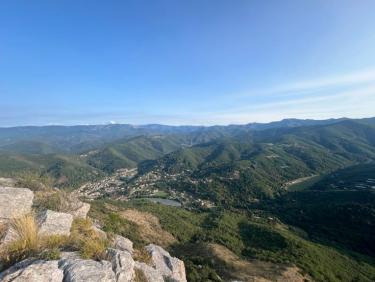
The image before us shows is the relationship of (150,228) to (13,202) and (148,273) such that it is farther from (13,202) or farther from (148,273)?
(148,273)

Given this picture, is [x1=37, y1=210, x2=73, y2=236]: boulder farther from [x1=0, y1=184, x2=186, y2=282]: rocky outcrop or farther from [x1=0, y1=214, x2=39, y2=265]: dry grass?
[x1=0, y1=214, x2=39, y2=265]: dry grass

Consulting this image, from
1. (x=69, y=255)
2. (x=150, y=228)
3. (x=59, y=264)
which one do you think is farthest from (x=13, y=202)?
(x=150, y=228)

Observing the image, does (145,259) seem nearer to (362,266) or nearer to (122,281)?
(122,281)

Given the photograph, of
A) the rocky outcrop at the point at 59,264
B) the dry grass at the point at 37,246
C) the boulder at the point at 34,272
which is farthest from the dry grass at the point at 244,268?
the boulder at the point at 34,272

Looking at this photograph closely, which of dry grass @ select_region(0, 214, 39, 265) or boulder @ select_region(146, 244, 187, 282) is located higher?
dry grass @ select_region(0, 214, 39, 265)

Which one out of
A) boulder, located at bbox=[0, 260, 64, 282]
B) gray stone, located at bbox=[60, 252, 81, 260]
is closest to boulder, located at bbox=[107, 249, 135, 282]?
gray stone, located at bbox=[60, 252, 81, 260]

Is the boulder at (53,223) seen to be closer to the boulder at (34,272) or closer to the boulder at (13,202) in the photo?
the boulder at (13,202)
